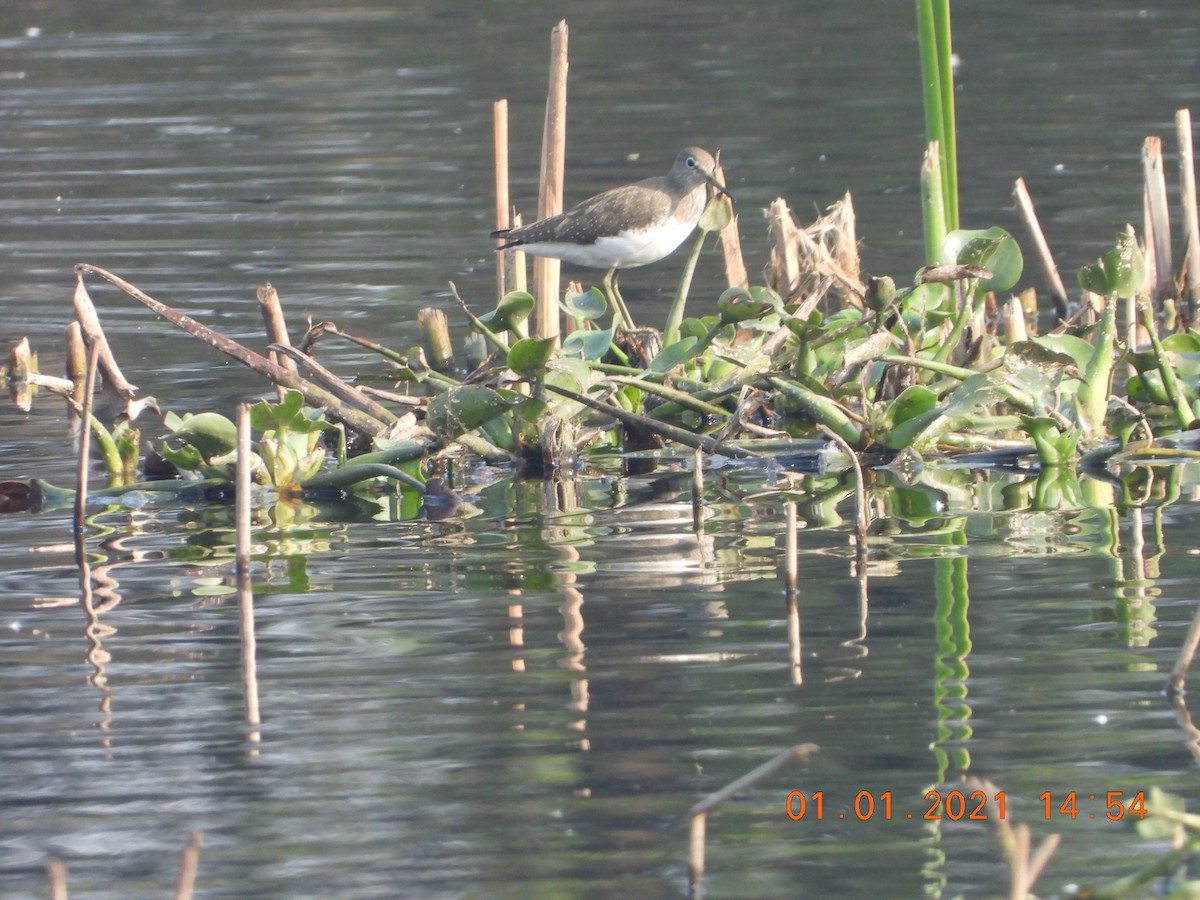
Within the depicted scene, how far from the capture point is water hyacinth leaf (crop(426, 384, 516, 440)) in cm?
641

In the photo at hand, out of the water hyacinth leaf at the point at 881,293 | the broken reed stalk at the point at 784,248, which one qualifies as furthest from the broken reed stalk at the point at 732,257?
the water hyacinth leaf at the point at 881,293

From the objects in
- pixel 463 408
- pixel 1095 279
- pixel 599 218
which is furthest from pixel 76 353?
pixel 1095 279

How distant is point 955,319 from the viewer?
6.99m

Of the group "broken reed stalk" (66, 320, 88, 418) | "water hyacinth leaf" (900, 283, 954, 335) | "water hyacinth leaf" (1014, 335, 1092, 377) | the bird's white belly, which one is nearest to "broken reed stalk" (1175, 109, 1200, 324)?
"water hyacinth leaf" (900, 283, 954, 335)

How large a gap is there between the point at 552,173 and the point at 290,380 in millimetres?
1560

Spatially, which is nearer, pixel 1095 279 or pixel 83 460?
pixel 83 460

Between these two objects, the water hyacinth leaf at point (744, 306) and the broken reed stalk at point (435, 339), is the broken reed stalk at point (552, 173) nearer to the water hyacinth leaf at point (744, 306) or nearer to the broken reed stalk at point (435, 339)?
the broken reed stalk at point (435, 339)

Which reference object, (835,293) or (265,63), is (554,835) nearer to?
(835,293)

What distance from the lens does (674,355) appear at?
21.9 feet

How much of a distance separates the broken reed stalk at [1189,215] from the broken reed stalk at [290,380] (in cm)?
411

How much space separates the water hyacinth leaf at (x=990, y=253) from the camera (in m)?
6.75

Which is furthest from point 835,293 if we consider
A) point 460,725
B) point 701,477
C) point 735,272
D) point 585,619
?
point 460,725

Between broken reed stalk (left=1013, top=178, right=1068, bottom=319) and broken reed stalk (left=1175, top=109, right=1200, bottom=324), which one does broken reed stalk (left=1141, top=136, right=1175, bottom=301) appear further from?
broken reed stalk (left=1013, top=178, right=1068, bottom=319)
